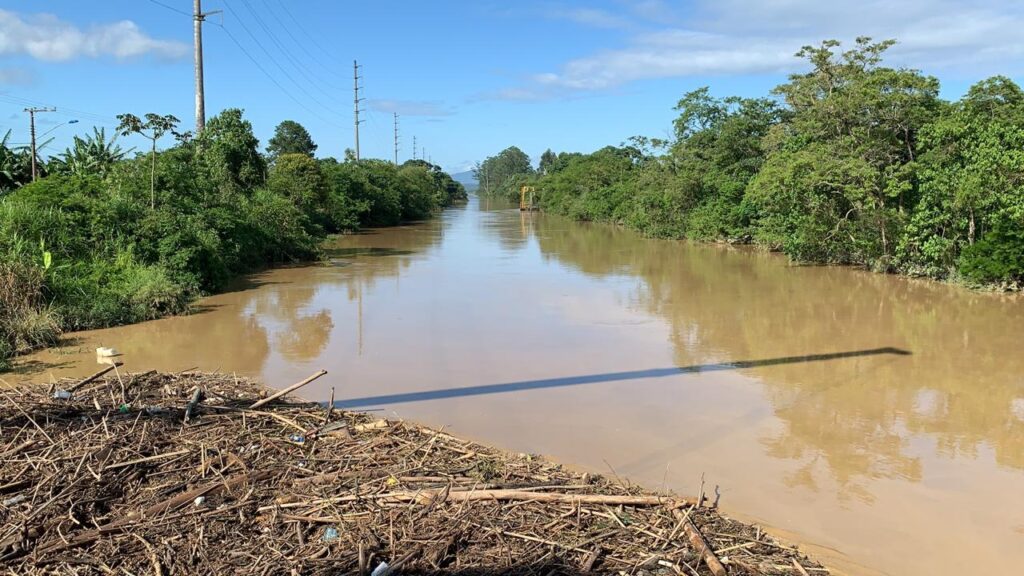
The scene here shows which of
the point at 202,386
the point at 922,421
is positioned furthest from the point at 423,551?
the point at 922,421

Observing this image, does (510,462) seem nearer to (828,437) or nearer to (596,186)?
(828,437)

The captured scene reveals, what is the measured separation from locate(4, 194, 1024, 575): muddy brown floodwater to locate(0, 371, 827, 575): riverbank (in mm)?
1393

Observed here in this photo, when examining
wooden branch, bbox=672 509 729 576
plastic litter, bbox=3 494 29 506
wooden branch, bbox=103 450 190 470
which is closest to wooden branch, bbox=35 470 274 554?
wooden branch, bbox=103 450 190 470

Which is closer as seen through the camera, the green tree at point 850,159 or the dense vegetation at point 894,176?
the dense vegetation at point 894,176

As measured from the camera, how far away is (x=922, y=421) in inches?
271

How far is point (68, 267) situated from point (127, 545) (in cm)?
936

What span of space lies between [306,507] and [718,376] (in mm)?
5992

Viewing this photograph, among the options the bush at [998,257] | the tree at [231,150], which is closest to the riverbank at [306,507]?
the bush at [998,257]

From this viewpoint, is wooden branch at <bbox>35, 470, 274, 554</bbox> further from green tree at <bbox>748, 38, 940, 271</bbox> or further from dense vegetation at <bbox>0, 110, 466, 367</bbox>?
green tree at <bbox>748, 38, 940, 271</bbox>

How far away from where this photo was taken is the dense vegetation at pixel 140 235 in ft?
32.8

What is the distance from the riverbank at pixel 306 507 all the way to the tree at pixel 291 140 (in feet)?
179

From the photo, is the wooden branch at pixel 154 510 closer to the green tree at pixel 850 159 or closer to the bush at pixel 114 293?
the bush at pixel 114 293

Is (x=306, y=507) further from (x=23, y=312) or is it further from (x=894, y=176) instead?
(x=894, y=176)

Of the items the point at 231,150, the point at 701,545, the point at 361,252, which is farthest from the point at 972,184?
the point at 231,150
